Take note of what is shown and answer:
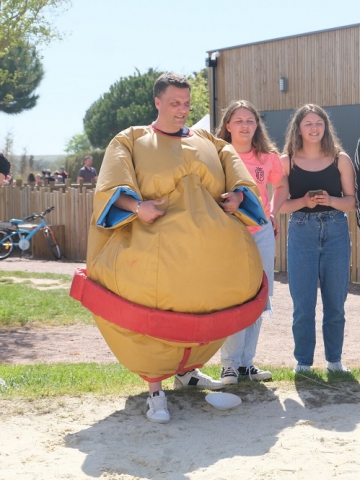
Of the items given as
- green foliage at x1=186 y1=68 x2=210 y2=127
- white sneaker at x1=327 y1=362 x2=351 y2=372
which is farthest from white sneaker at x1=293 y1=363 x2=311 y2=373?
green foliage at x1=186 y1=68 x2=210 y2=127

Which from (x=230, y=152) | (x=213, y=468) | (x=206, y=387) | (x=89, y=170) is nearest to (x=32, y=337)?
(x=206, y=387)

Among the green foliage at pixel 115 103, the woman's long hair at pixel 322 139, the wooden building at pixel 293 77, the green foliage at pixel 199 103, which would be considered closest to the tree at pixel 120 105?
the green foliage at pixel 115 103

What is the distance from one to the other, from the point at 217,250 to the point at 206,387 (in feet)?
3.87

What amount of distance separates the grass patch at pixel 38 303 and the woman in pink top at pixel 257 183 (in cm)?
409

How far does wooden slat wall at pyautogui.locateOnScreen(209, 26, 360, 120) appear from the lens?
1864 cm

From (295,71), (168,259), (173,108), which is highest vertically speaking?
(295,71)

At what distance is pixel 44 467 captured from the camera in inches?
156

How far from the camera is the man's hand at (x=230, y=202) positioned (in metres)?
4.71

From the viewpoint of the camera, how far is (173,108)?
4.75 meters

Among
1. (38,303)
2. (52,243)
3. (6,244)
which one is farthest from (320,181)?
(6,244)

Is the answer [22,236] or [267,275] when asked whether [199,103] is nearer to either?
[22,236]

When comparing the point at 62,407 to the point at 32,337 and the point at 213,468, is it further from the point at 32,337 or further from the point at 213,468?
the point at 32,337

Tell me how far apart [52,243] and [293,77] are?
736cm

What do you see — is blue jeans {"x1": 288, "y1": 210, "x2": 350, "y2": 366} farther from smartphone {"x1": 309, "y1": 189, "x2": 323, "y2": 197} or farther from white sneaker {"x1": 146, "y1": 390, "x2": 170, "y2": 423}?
white sneaker {"x1": 146, "y1": 390, "x2": 170, "y2": 423}
